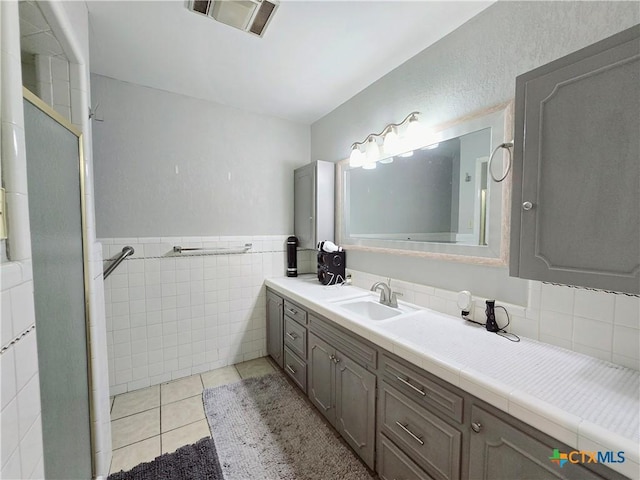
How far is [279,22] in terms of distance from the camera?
1.53m

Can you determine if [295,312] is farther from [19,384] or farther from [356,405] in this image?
[19,384]

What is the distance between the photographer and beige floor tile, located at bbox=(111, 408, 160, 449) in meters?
1.73

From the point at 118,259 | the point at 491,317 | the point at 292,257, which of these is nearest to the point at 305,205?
the point at 292,257

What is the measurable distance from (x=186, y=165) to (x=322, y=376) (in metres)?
2.08

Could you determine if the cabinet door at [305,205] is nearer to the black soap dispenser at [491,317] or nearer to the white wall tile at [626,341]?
the black soap dispenser at [491,317]

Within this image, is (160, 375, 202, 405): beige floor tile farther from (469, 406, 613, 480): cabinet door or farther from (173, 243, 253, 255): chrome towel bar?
(469, 406, 613, 480): cabinet door

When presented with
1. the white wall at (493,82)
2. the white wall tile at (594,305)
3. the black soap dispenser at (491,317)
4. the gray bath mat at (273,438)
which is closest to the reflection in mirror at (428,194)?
the white wall at (493,82)

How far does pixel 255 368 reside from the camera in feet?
8.48

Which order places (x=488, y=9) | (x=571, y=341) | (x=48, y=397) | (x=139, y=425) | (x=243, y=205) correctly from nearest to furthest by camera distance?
(x=48, y=397)
(x=571, y=341)
(x=488, y=9)
(x=139, y=425)
(x=243, y=205)

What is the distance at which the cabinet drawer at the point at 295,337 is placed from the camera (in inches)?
80.3

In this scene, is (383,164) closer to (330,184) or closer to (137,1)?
(330,184)

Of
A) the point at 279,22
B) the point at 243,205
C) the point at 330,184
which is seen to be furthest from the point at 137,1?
the point at 330,184

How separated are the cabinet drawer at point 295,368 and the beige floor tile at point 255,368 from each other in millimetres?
261

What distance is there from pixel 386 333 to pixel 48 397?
4.29 ft
